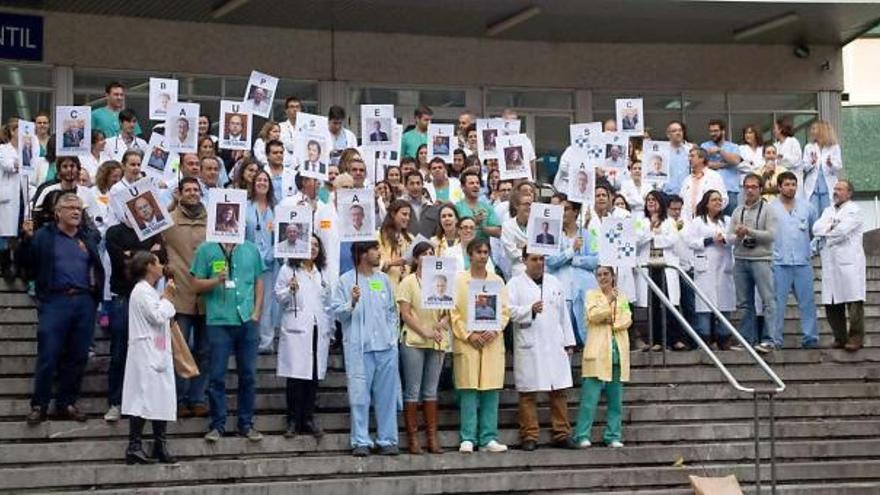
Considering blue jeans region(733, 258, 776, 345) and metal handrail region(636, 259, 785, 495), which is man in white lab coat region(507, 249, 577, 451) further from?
blue jeans region(733, 258, 776, 345)

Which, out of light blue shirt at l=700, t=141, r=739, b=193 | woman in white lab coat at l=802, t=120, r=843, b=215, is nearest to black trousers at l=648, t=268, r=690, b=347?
light blue shirt at l=700, t=141, r=739, b=193

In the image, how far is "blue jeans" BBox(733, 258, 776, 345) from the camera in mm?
17906

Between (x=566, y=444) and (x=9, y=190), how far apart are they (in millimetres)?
6660

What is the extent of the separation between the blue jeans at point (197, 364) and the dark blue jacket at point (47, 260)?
82cm

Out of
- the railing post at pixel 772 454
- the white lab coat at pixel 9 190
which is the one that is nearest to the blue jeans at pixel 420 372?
the railing post at pixel 772 454

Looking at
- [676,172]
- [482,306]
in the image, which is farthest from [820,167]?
[482,306]

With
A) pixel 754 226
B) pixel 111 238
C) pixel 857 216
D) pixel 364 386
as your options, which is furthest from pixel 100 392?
pixel 857 216

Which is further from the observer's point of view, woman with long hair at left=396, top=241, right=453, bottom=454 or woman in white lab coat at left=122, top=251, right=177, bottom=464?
woman with long hair at left=396, top=241, right=453, bottom=454

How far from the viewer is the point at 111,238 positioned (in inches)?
579

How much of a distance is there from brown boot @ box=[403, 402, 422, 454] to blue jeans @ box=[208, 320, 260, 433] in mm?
1485

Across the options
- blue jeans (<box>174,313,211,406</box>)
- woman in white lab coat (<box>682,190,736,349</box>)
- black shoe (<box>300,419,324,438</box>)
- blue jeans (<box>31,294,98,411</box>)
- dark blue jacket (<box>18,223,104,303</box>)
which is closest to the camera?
blue jeans (<box>31,294,98,411</box>)

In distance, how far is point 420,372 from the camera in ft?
49.5

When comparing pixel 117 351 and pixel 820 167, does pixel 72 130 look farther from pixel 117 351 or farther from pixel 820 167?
pixel 820 167

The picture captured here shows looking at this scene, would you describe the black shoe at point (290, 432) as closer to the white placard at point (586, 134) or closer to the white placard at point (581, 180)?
the white placard at point (581, 180)
